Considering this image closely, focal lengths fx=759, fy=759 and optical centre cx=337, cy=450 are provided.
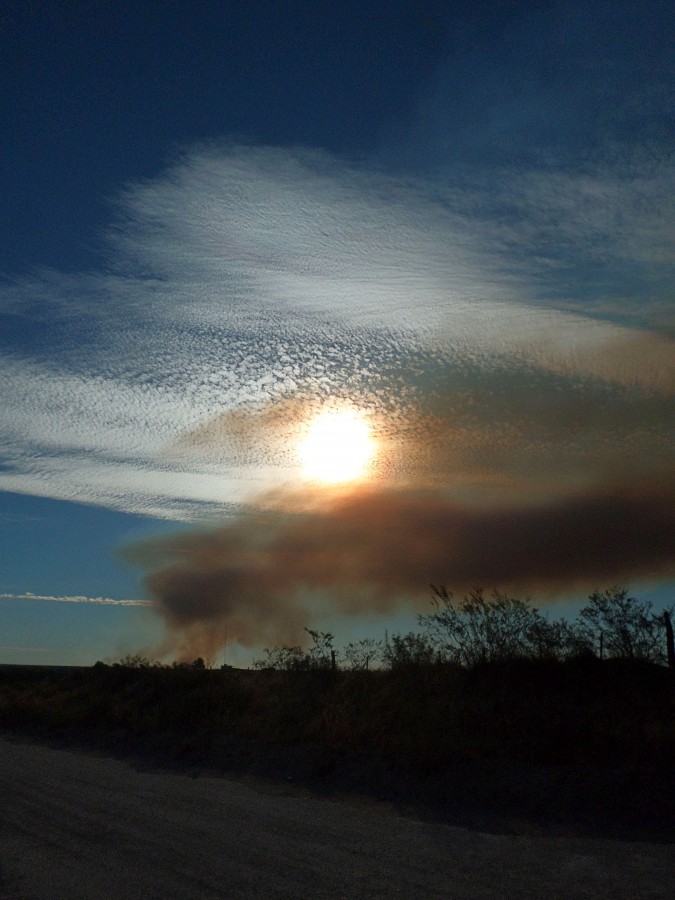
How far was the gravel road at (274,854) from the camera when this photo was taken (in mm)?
8234

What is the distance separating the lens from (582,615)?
20.7 metres

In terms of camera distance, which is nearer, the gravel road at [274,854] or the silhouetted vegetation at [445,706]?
the gravel road at [274,854]

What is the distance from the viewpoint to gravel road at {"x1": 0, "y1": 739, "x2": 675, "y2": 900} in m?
8.23

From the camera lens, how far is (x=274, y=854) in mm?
9602

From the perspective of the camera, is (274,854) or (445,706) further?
(445,706)

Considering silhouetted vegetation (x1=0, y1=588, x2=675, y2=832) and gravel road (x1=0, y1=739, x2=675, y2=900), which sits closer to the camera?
gravel road (x1=0, y1=739, x2=675, y2=900)

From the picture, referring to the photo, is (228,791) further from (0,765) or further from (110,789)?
(0,765)

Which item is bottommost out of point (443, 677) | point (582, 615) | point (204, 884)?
point (204, 884)

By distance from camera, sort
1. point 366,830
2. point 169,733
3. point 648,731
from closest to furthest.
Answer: point 366,830 → point 648,731 → point 169,733

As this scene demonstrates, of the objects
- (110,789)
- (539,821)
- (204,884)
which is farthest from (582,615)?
(204,884)

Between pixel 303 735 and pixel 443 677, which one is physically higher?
pixel 443 677

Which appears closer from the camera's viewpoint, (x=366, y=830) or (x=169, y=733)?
(x=366, y=830)

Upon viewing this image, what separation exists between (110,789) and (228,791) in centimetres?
225

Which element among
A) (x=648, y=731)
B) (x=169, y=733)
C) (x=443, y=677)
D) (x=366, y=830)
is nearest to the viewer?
(x=366, y=830)
